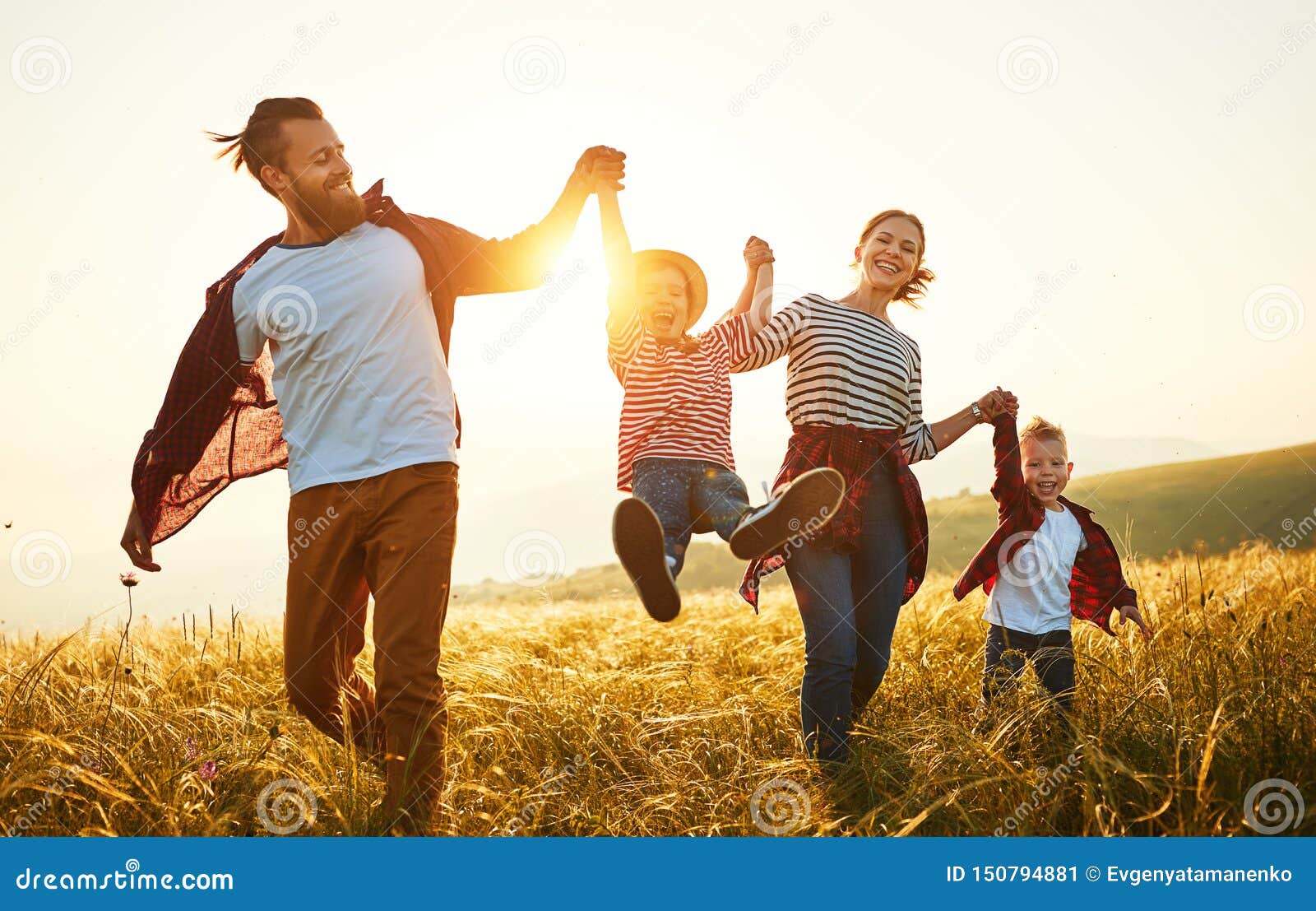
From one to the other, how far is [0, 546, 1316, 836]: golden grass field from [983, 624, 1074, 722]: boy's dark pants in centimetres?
9

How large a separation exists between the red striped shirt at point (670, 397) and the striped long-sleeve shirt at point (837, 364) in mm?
161

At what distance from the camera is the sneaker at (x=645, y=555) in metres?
3.35

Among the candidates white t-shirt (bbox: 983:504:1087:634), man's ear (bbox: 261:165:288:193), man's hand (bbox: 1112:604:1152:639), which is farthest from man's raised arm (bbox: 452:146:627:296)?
man's hand (bbox: 1112:604:1152:639)

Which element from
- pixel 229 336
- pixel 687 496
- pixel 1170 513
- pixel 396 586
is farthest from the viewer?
pixel 1170 513

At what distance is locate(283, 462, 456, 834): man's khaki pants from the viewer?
3.27m

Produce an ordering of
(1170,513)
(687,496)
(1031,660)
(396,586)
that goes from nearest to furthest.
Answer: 1. (396,586)
2. (687,496)
3. (1031,660)
4. (1170,513)

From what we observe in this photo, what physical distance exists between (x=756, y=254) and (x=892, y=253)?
598 mm

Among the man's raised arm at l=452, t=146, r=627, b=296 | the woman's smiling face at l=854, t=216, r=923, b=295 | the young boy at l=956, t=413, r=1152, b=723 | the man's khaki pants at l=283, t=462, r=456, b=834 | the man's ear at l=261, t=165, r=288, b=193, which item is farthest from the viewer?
the young boy at l=956, t=413, r=1152, b=723

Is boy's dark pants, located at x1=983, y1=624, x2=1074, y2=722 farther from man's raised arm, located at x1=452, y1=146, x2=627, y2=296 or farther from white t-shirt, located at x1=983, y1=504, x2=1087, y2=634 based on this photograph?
man's raised arm, located at x1=452, y1=146, x2=627, y2=296

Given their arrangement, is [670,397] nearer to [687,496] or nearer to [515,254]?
[687,496]

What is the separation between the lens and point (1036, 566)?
4359 mm

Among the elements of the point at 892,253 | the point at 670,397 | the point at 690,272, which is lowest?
the point at 670,397

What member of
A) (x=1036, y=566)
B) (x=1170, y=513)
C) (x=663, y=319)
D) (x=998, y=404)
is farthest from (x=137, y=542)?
(x=1170, y=513)

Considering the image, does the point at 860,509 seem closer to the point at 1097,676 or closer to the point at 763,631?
the point at 1097,676
